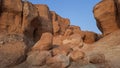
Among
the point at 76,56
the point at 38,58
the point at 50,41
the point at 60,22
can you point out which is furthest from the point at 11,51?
the point at 60,22

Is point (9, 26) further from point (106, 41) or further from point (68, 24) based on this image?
point (68, 24)

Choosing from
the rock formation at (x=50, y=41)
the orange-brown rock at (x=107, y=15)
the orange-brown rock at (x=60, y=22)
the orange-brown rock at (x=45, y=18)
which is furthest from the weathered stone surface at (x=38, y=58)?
the orange-brown rock at (x=60, y=22)

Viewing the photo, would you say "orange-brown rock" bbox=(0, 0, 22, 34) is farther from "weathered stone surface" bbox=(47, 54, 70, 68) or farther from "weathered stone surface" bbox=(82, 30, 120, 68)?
"weathered stone surface" bbox=(47, 54, 70, 68)

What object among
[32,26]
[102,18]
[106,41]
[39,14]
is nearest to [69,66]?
[106,41]

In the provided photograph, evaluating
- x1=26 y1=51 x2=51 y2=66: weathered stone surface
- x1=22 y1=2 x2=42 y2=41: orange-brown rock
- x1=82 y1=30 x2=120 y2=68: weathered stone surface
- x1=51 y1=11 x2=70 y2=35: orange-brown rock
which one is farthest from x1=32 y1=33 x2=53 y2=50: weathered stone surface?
x1=51 y1=11 x2=70 y2=35: orange-brown rock

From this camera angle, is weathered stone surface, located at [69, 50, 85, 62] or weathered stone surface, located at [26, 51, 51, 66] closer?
weathered stone surface, located at [26, 51, 51, 66]

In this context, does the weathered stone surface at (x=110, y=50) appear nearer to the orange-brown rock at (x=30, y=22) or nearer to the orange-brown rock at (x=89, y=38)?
the orange-brown rock at (x=30, y=22)

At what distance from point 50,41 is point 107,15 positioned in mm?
8842

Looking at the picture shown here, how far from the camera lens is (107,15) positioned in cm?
2188

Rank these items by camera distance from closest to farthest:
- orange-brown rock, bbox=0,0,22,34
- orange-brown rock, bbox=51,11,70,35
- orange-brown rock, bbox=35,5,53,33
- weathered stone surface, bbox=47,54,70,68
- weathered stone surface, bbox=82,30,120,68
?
weathered stone surface, bbox=47,54,70,68, weathered stone surface, bbox=82,30,120,68, orange-brown rock, bbox=0,0,22,34, orange-brown rock, bbox=35,5,53,33, orange-brown rock, bbox=51,11,70,35

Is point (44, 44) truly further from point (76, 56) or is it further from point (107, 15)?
point (107, 15)

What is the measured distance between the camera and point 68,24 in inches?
1590

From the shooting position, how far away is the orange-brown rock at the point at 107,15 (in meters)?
21.5

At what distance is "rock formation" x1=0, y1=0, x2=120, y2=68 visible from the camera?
11945 mm
